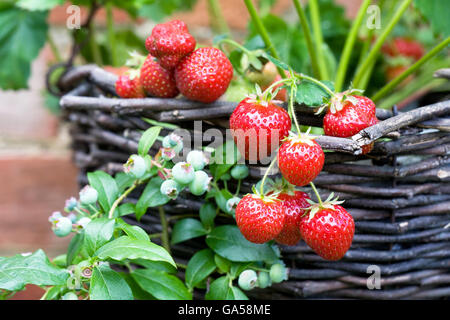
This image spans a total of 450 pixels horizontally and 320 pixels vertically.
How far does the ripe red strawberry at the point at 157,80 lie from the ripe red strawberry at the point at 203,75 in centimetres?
2

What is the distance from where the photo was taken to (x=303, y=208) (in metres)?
0.45

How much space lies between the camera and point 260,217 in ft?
1.35

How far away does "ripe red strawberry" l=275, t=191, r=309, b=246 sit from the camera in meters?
0.45

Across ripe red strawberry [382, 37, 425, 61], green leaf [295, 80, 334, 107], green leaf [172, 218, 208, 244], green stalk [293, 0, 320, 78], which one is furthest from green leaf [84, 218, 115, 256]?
ripe red strawberry [382, 37, 425, 61]

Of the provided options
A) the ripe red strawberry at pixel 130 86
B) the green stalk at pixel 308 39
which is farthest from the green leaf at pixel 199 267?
the green stalk at pixel 308 39

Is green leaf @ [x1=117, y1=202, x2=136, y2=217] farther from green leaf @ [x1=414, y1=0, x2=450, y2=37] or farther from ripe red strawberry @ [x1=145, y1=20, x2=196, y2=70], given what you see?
green leaf @ [x1=414, y1=0, x2=450, y2=37]

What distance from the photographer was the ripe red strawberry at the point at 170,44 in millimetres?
504

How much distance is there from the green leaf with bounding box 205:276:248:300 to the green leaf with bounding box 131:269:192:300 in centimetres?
3

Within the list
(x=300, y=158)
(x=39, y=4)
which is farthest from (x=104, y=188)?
(x=39, y=4)

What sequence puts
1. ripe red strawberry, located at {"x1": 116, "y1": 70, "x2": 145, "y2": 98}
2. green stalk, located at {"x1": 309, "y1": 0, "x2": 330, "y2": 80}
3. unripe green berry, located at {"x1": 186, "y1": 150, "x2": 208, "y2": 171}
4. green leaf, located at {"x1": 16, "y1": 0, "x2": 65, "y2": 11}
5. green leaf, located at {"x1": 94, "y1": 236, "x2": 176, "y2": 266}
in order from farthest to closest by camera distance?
green leaf, located at {"x1": 16, "y1": 0, "x2": 65, "y2": 11} → green stalk, located at {"x1": 309, "y1": 0, "x2": 330, "y2": 80} → ripe red strawberry, located at {"x1": 116, "y1": 70, "x2": 145, "y2": 98} → unripe green berry, located at {"x1": 186, "y1": 150, "x2": 208, "y2": 171} → green leaf, located at {"x1": 94, "y1": 236, "x2": 176, "y2": 266}

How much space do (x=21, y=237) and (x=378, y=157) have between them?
0.93 metres

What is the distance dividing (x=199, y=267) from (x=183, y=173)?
0.44 ft

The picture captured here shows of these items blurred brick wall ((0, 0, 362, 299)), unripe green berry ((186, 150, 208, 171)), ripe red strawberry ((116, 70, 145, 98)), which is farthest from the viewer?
blurred brick wall ((0, 0, 362, 299))

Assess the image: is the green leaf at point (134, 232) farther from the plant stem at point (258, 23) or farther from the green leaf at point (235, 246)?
the plant stem at point (258, 23)
